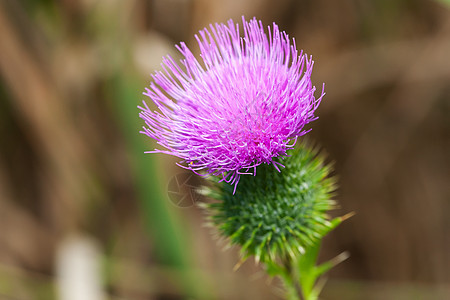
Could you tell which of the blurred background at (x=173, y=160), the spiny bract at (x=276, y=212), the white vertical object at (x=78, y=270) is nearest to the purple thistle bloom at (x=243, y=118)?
the spiny bract at (x=276, y=212)

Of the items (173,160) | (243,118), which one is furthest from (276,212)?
(173,160)

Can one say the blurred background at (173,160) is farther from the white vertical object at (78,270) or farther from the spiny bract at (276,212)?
the spiny bract at (276,212)

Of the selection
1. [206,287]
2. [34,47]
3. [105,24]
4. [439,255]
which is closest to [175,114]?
[206,287]

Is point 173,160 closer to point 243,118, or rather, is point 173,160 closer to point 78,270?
point 78,270

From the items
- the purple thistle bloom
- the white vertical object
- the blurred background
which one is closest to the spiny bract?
the purple thistle bloom

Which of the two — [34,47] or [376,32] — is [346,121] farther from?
[34,47]

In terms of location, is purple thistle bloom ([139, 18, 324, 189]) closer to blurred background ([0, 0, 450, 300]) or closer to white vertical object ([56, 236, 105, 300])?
blurred background ([0, 0, 450, 300])

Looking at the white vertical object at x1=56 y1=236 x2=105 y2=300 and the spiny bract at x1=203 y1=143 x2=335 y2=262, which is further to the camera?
the white vertical object at x1=56 y1=236 x2=105 y2=300
